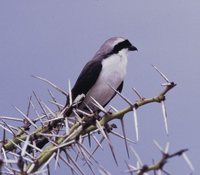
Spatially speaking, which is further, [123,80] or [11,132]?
[123,80]

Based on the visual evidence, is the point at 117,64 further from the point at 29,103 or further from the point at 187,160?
the point at 187,160

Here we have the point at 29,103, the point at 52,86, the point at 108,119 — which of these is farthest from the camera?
the point at 52,86

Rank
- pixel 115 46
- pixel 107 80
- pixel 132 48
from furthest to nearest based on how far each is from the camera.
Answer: pixel 132 48 < pixel 115 46 < pixel 107 80

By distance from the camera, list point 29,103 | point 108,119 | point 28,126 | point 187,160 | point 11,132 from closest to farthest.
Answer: point 187,160 < point 108,119 < point 11,132 < point 28,126 < point 29,103

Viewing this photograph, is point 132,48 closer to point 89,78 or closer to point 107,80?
point 107,80

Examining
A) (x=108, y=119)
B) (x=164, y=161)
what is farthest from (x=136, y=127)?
(x=164, y=161)

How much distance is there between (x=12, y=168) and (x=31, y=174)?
0.54 feet

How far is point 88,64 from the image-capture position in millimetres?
5125

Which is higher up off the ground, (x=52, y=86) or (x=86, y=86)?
(x=52, y=86)

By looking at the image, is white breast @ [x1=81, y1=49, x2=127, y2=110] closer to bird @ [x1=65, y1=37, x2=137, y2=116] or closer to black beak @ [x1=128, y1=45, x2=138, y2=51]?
bird @ [x1=65, y1=37, x2=137, y2=116]

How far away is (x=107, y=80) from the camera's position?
503cm

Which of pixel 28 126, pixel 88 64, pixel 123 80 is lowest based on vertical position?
pixel 123 80

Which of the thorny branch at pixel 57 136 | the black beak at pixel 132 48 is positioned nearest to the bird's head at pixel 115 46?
the black beak at pixel 132 48

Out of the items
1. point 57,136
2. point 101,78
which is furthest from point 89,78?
point 57,136
